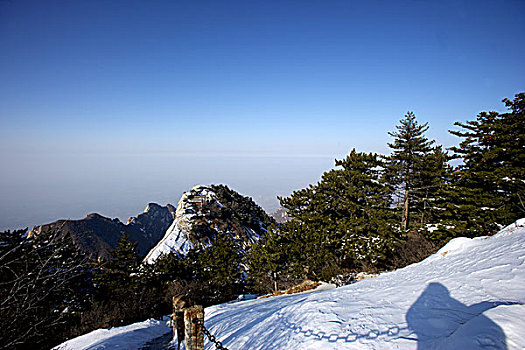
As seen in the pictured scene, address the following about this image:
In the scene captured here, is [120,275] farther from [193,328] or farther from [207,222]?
[207,222]

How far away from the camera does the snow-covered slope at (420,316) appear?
328cm

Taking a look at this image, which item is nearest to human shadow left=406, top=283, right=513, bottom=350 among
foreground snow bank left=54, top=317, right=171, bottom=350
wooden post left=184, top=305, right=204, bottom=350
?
wooden post left=184, top=305, right=204, bottom=350

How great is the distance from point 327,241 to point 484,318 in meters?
17.2

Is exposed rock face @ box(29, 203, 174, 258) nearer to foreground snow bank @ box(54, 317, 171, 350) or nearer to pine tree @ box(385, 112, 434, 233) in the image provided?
foreground snow bank @ box(54, 317, 171, 350)

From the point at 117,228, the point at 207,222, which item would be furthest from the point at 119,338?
the point at 117,228

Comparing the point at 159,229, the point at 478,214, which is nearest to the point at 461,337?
the point at 478,214

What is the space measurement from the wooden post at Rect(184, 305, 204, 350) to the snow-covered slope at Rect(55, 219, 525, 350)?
1393mm

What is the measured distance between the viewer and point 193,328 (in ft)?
15.2

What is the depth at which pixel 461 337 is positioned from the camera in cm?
321

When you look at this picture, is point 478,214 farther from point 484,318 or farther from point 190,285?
point 190,285

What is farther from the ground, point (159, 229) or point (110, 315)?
point (110, 315)

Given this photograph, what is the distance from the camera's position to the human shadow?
299cm

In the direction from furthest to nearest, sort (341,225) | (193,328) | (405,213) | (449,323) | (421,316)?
(405,213) → (341,225) → (421,316) → (193,328) → (449,323)

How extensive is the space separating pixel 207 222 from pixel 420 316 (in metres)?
44.0
